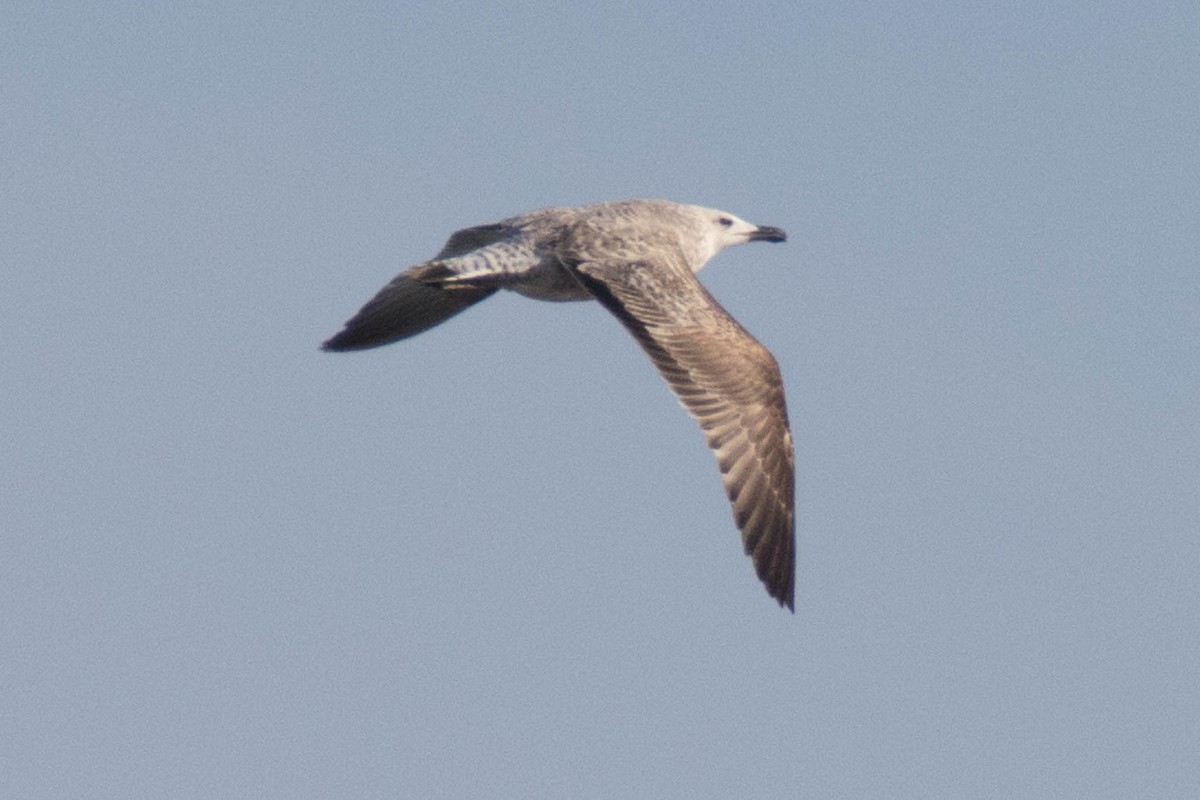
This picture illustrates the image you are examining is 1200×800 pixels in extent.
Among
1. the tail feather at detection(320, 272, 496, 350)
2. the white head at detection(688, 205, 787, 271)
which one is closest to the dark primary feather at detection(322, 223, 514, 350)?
the tail feather at detection(320, 272, 496, 350)

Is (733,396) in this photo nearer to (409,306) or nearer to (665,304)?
(665,304)

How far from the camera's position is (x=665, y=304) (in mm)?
18500

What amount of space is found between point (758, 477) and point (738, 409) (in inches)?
21.8

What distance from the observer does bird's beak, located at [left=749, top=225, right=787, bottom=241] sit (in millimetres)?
22125

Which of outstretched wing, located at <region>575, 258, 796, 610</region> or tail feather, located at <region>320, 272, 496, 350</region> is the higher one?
tail feather, located at <region>320, 272, 496, 350</region>

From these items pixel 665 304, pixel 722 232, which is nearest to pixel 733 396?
pixel 665 304

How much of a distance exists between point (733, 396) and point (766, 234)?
4.43m

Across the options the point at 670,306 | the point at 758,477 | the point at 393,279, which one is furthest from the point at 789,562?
the point at 393,279

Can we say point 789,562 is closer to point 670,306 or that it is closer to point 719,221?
point 670,306

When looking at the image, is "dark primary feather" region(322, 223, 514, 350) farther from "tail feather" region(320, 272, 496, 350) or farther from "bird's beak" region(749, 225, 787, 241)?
"bird's beak" region(749, 225, 787, 241)

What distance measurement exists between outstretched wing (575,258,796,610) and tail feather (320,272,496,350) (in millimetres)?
2479

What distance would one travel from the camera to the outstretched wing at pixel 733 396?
1792 cm

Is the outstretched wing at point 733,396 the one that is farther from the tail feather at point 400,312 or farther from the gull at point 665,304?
the tail feather at point 400,312

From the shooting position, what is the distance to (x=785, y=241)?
2242 cm
